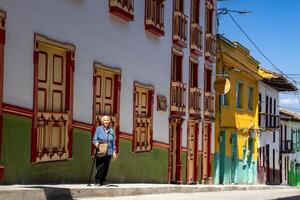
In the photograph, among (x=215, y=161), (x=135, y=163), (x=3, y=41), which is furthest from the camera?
(x=215, y=161)

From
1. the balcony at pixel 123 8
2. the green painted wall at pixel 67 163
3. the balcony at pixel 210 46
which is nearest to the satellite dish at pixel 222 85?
the balcony at pixel 210 46

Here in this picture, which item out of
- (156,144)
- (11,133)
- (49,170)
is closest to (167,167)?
(156,144)

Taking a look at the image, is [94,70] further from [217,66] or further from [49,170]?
[217,66]

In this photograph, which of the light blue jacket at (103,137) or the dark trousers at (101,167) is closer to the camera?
the light blue jacket at (103,137)

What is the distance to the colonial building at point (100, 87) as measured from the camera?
1202 cm

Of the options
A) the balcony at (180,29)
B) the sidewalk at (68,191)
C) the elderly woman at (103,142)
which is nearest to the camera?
the sidewalk at (68,191)

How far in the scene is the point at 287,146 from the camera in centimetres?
4900

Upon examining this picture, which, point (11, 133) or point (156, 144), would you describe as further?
point (156, 144)

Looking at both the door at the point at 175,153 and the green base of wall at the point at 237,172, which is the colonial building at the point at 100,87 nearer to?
the door at the point at 175,153

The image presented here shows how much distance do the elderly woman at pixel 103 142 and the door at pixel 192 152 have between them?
33.5 feet

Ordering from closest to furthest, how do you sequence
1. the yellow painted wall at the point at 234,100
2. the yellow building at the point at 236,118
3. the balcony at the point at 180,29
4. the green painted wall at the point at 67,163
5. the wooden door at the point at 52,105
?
the green painted wall at the point at 67,163 → the wooden door at the point at 52,105 → the balcony at the point at 180,29 → the yellow building at the point at 236,118 → the yellow painted wall at the point at 234,100

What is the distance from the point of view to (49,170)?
43.1 feet

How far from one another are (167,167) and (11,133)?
9.99 metres

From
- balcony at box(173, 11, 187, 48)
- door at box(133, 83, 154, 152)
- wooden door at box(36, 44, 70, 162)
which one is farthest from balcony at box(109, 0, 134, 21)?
balcony at box(173, 11, 187, 48)
